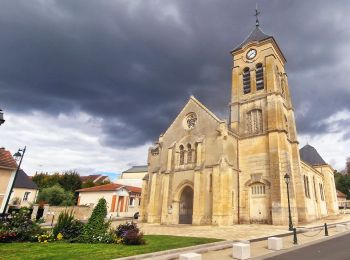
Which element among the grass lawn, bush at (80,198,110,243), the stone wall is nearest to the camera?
the grass lawn

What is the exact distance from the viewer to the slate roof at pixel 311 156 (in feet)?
136

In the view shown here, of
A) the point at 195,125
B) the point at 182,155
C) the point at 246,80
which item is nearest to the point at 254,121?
the point at 246,80

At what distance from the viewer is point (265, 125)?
26594 mm

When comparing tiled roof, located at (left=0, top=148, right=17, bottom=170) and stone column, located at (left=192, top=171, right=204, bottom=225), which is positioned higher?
tiled roof, located at (left=0, top=148, right=17, bottom=170)

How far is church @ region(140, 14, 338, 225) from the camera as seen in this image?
74.3 feet

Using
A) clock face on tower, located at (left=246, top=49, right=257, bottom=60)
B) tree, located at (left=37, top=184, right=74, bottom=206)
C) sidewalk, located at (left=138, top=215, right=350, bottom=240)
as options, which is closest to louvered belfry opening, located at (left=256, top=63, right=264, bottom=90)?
clock face on tower, located at (left=246, top=49, right=257, bottom=60)

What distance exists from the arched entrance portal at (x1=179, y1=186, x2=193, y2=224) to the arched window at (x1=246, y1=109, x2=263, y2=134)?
9618 mm

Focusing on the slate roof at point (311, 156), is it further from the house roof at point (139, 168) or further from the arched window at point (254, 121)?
the house roof at point (139, 168)

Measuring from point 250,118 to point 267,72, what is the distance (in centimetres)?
604

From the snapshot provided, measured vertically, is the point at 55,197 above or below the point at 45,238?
above

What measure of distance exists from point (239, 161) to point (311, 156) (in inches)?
911

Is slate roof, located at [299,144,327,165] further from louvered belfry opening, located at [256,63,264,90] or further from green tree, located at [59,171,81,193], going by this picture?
green tree, located at [59,171,81,193]

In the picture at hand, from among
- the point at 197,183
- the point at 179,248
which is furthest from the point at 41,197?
the point at 179,248

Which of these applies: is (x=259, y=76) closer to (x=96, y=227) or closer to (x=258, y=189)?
(x=258, y=189)
